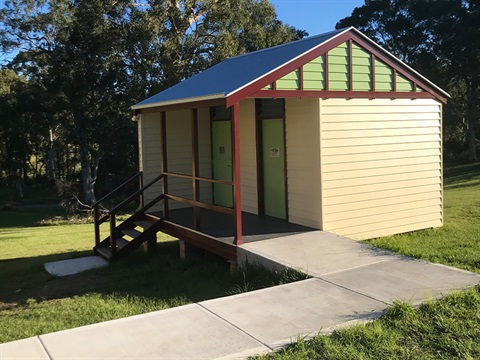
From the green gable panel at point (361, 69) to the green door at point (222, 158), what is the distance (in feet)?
11.1

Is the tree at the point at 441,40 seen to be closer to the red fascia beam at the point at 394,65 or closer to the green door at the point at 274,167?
the red fascia beam at the point at 394,65

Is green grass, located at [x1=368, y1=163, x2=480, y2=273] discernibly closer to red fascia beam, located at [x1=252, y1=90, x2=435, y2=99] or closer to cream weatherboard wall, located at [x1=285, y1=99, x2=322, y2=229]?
cream weatherboard wall, located at [x1=285, y1=99, x2=322, y2=229]

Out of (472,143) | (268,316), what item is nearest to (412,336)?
(268,316)

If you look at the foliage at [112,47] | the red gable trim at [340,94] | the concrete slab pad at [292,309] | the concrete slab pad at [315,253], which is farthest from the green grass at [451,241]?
the foliage at [112,47]

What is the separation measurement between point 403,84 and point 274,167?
275 cm

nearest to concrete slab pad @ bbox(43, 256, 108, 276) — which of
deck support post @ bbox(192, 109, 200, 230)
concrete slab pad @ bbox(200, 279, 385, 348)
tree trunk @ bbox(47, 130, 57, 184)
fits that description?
deck support post @ bbox(192, 109, 200, 230)

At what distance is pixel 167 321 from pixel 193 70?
Answer: 22529mm

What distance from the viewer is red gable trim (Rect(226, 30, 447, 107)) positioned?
768 cm

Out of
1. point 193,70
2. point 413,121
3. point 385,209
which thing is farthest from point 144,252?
point 193,70

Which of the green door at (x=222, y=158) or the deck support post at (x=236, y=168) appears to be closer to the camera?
the deck support post at (x=236, y=168)

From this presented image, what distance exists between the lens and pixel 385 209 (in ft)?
30.9

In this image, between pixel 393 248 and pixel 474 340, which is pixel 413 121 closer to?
pixel 393 248

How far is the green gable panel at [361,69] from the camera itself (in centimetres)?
883

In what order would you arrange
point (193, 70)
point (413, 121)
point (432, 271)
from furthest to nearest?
point (193, 70) → point (413, 121) → point (432, 271)
